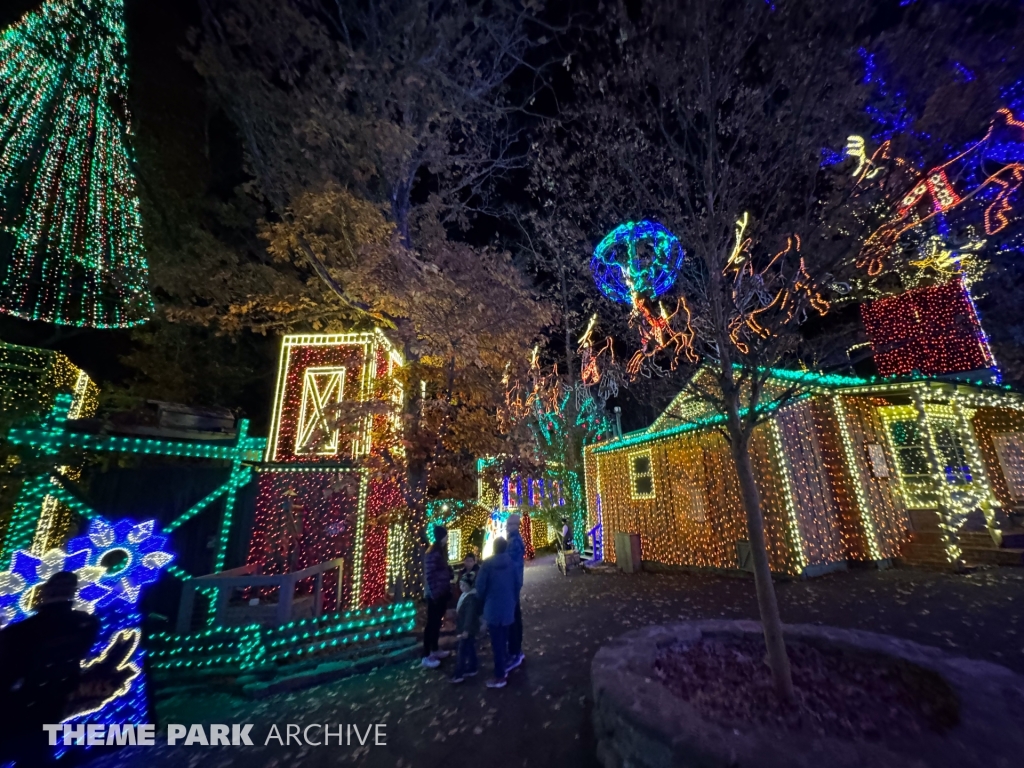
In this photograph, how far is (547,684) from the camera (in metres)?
5.27

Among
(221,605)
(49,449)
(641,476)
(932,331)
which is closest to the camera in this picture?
(49,449)

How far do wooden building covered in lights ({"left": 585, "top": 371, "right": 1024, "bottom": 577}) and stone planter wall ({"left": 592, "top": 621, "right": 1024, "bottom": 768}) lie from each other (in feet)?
20.8

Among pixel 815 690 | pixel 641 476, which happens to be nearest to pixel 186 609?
pixel 815 690

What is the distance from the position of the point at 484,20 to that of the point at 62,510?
1437 centimetres

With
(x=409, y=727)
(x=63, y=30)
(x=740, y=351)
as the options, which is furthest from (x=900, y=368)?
(x=63, y=30)

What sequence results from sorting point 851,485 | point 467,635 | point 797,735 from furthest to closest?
point 851,485 → point 467,635 → point 797,735

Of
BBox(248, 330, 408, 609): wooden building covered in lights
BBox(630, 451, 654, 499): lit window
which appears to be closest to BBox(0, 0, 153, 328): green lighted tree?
BBox(248, 330, 408, 609): wooden building covered in lights

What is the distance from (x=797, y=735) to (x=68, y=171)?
1467 cm

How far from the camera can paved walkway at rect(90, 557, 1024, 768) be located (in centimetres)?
398

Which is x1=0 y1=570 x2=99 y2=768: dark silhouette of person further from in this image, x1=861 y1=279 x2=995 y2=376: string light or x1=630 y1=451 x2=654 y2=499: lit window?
x1=861 y1=279 x2=995 y2=376: string light

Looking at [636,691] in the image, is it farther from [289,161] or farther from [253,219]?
[253,219]

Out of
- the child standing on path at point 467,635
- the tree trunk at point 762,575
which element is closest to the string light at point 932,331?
the tree trunk at point 762,575

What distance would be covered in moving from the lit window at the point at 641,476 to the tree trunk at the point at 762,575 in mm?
9185

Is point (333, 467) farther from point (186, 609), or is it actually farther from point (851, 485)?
point (851, 485)
